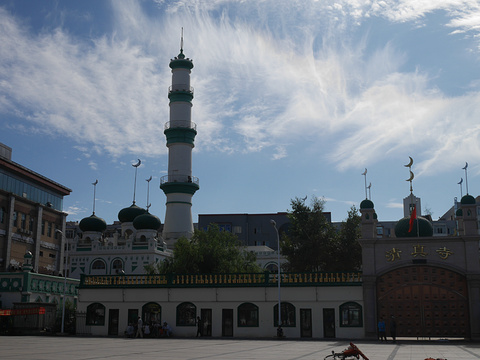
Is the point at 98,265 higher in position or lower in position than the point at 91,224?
lower

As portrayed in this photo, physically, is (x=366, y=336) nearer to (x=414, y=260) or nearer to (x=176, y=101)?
(x=414, y=260)

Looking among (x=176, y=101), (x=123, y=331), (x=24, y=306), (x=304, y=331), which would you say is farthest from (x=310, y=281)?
(x=176, y=101)

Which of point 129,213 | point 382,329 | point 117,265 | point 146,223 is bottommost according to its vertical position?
point 382,329

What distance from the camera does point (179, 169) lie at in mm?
66750

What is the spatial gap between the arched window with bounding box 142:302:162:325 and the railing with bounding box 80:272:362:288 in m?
1.50

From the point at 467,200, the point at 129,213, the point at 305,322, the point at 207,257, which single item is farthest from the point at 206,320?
the point at 129,213

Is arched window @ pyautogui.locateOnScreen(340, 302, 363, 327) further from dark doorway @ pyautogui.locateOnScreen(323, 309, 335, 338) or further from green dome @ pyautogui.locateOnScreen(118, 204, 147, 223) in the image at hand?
green dome @ pyautogui.locateOnScreen(118, 204, 147, 223)

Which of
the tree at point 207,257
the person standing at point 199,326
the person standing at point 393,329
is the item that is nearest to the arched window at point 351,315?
the person standing at point 393,329

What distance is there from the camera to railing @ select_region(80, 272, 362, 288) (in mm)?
37500

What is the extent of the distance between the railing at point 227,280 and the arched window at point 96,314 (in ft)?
5.08

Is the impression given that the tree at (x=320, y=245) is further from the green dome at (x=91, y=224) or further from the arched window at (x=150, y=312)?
the green dome at (x=91, y=224)

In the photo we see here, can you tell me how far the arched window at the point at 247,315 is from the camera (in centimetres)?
3816

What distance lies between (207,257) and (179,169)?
17.2m

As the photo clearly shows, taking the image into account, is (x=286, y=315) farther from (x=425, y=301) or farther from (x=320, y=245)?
(x=320, y=245)
